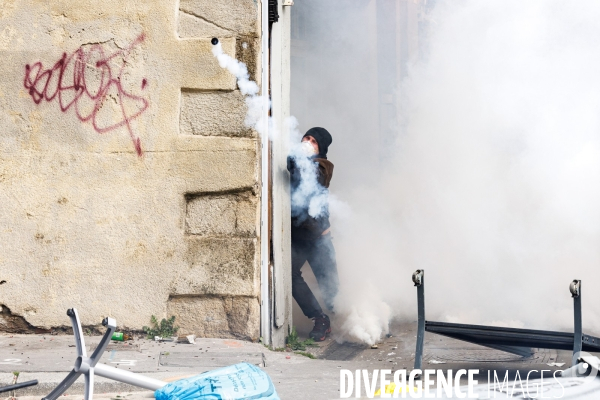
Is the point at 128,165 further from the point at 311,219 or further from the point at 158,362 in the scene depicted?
the point at 311,219

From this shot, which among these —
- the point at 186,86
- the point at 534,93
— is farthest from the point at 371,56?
the point at 186,86

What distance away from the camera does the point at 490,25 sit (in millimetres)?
7672

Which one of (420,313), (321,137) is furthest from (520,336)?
(321,137)

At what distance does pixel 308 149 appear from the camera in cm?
557

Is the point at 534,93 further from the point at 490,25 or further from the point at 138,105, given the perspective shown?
the point at 138,105

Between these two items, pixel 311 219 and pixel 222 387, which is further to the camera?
pixel 311 219

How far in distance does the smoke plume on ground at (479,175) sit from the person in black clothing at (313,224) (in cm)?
32

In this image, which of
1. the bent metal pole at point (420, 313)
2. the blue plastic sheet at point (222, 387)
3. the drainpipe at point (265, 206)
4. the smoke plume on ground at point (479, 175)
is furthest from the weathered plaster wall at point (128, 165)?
the smoke plume on ground at point (479, 175)

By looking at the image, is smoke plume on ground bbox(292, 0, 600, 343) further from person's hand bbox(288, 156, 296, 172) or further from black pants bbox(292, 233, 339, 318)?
person's hand bbox(288, 156, 296, 172)

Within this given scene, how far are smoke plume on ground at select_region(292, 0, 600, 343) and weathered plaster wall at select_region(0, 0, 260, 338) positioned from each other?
1618 mm

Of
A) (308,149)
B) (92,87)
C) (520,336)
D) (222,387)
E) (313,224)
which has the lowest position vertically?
(222,387)

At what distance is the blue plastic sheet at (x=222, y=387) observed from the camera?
3227mm

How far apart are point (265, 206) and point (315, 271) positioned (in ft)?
3.76

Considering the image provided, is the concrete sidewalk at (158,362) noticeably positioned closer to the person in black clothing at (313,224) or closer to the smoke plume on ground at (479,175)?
the person in black clothing at (313,224)
